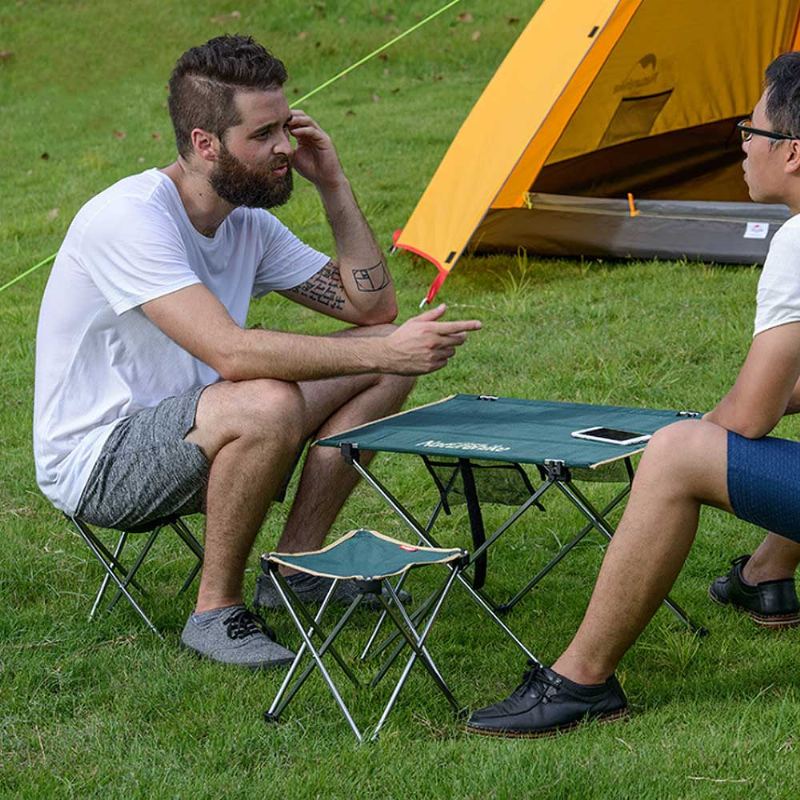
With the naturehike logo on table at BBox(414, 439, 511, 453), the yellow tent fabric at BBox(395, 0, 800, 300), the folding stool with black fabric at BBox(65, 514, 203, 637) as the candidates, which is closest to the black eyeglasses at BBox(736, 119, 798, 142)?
the naturehike logo on table at BBox(414, 439, 511, 453)

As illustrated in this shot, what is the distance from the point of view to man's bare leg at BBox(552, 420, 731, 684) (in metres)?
2.81

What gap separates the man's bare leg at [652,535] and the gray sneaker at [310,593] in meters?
0.89

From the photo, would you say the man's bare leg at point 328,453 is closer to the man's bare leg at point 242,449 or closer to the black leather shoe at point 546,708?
the man's bare leg at point 242,449

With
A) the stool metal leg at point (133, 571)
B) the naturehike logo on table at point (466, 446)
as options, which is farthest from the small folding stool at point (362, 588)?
the stool metal leg at point (133, 571)

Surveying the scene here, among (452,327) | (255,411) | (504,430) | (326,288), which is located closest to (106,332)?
(255,411)

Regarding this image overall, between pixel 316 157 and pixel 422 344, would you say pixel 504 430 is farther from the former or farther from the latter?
pixel 316 157

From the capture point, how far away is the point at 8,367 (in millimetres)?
5766

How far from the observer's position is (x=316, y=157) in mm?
3889

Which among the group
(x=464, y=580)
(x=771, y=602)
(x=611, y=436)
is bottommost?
(x=771, y=602)

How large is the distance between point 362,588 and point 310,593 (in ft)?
2.96

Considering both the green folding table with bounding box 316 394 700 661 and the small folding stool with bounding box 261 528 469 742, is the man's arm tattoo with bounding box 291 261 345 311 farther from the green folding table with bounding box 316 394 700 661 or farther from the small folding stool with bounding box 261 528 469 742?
the small folding stool with bounding box 261 528 469 742

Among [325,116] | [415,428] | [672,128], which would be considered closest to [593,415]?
[415,428]

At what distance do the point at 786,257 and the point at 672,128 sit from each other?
477cm

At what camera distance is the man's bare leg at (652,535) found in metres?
2.81
